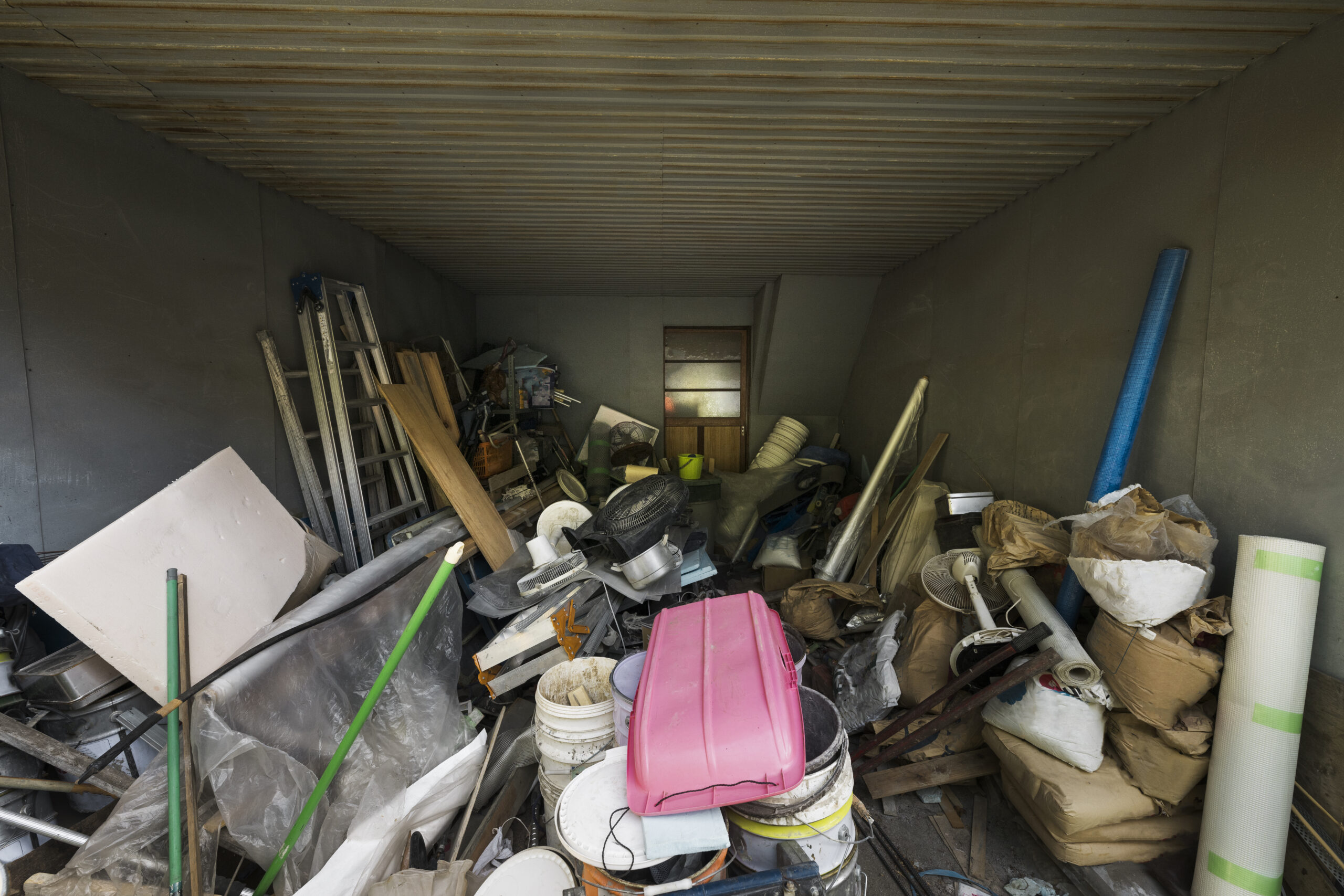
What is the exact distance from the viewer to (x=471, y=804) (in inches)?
78.2

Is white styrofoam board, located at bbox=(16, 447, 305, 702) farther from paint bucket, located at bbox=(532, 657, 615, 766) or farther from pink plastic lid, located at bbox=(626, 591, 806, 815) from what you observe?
pink plastic lid, located at bbox=(626, 591, 806, 815)

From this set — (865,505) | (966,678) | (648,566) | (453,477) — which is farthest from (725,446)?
(966,678)

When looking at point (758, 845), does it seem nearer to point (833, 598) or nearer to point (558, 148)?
point (833, 598)

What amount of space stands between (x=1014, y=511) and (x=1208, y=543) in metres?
0.99

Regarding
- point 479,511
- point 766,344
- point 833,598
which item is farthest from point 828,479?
point 479,511

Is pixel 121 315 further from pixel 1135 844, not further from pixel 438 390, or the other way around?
pixel 1135 844

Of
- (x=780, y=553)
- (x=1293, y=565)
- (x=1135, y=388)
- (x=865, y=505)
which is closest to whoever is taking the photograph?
(x=1293, y=565)

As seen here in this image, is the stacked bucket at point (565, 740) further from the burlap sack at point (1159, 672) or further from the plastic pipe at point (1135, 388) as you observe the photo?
the plastic pipe at point (1135, 388)

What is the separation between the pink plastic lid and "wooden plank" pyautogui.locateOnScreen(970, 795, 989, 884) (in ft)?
3.92

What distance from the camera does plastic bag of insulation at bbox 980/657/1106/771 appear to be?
198cm

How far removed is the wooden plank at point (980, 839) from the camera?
2086 mm

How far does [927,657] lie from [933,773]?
470 mm

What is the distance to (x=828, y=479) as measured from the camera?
5.79 meters

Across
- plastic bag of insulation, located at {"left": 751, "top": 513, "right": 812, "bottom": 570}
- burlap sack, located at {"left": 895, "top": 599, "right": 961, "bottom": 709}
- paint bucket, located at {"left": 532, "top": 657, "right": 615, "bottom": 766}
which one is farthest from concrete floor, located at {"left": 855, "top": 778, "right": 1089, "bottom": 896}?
A: plastic bag of insulation, located at {"left": 751, "top": 513, "right": 812, "bottom": 570}
